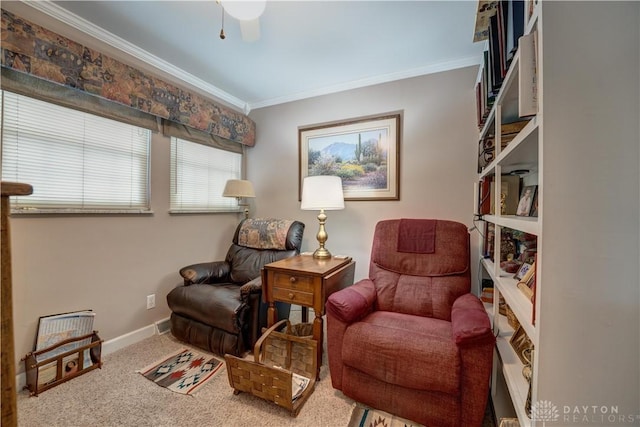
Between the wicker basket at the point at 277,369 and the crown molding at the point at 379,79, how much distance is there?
2261 mm

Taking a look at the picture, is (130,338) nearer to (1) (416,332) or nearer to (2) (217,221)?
(2) (217,221)

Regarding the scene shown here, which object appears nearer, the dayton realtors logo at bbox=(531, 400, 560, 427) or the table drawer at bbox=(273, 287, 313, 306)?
the dayton realtors logo at bbox=(531, 400, 560, 427)

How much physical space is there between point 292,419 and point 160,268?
170 centimetres

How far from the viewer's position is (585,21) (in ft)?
2.14

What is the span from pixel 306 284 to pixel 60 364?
1.62 meters

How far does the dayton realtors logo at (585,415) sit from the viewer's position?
0.64 meters

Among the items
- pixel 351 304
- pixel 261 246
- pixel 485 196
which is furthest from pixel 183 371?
pixel 485 196

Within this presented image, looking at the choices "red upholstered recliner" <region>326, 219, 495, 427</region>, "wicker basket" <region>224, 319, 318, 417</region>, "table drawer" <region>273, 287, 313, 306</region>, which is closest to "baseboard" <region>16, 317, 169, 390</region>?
"wicker basket" <region>224, 319, 318, 417</region>

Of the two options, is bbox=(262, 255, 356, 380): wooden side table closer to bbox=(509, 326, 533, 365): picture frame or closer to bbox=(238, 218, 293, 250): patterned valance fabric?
bbox=(238, 218, 293, 250): patterned valance fabric

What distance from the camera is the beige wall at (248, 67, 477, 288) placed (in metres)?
2.10

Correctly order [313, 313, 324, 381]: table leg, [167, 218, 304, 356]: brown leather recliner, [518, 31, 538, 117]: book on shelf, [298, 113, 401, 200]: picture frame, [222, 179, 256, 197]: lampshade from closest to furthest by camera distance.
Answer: [518, 31, 538, 117]: book on shelf
[313, 313, 324, 381]: table leg
[167, 218, 304, 356]: brown leather recliner
[298, 113, 401, 200]: picture frame
[222, 179, 256, 197]: lampshade

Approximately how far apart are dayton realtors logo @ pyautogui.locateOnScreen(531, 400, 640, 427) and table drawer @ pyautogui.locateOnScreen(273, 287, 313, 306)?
1.20 metres

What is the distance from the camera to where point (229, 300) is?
1832mm

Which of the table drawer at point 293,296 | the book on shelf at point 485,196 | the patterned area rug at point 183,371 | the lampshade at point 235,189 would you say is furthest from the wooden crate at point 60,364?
the book on shelf at point 485,196
